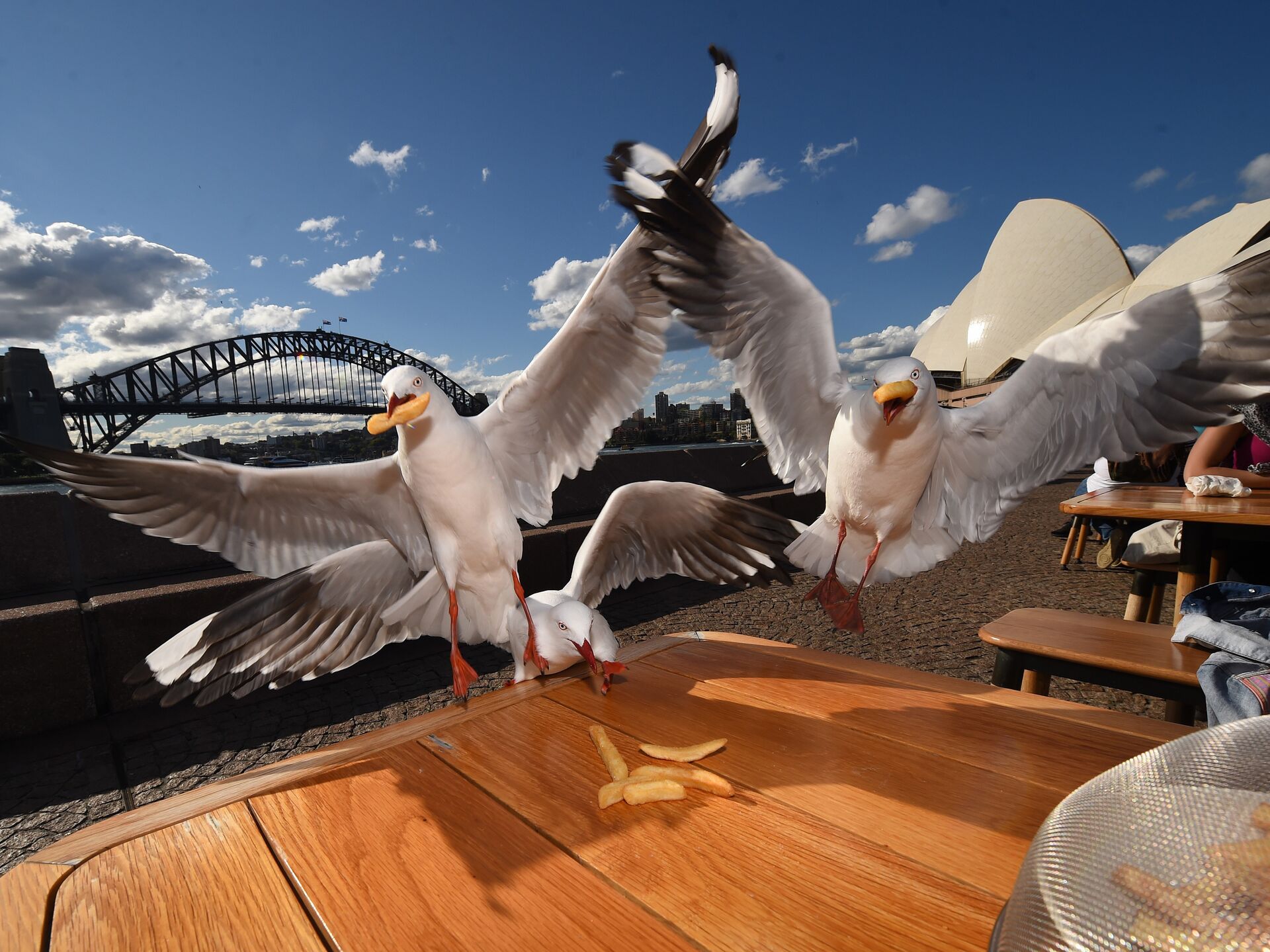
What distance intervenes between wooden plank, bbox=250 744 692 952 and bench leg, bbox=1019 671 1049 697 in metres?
2.12

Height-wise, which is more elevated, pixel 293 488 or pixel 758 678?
pixel 293 488

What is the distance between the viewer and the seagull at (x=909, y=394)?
4.91ft

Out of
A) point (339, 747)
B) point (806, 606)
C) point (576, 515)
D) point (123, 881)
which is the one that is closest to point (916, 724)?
point (339, 747)

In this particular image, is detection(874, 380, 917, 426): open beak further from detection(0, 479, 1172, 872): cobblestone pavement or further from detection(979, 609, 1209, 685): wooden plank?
detection(0, 479, 1172, 872): cobblestone pavement

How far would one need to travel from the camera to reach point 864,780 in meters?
1.03

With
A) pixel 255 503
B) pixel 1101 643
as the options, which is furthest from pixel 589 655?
Result: pixel 1101 643

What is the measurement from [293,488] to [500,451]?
2.49 feet

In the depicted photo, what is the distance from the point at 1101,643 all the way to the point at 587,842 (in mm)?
1992

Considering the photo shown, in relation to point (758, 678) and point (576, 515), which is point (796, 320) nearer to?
point (758, 678)

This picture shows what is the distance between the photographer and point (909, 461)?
174 cm

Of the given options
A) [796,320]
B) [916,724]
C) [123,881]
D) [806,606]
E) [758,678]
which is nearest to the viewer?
[123,881]

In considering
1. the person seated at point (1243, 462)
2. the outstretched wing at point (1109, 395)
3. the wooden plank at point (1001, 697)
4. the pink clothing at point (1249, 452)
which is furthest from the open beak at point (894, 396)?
the pink clothing at point (1249, 452)

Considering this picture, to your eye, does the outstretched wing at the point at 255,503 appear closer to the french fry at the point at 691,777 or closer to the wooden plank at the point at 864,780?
the wooden plank at the point at 864,780

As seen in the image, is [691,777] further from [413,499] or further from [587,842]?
[413,499]
